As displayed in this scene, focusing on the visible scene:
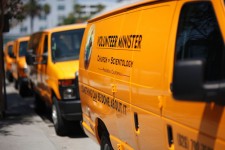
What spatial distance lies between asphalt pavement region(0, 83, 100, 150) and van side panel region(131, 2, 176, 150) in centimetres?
375

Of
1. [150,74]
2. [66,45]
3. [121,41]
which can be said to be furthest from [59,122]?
[150,74]

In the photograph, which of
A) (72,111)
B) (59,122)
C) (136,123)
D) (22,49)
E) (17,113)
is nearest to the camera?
Answer: (136,123)

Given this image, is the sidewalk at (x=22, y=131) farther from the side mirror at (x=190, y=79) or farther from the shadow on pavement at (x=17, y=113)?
the side mirror at (x=190, y=79)

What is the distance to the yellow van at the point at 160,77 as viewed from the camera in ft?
9.33

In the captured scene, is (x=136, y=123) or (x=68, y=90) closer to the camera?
(x=136, y=123)

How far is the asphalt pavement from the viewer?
26.6ft

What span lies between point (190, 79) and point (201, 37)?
1151mm

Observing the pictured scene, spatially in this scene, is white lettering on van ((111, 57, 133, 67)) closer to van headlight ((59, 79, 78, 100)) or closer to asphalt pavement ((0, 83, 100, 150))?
asphalt pavement ((0, 83, 100, 150))

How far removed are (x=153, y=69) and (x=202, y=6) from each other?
0.80m

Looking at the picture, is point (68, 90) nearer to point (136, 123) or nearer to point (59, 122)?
point (59, 122)

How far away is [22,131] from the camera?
9.51 m

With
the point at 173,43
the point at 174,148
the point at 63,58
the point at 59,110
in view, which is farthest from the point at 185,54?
the point at 63,58

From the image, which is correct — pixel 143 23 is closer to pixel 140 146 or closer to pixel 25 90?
pixel 140 146

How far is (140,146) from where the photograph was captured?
4441 mm
